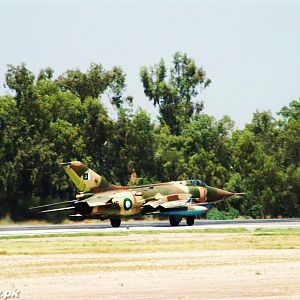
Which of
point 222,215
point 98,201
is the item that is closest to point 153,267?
point 98,201

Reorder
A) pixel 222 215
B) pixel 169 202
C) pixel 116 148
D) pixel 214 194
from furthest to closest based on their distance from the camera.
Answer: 1. pixel 116 148
2. pixel 222 215
3. pixel 214 194
4. pixel 169 202

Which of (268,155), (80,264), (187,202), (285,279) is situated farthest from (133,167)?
(285,279)

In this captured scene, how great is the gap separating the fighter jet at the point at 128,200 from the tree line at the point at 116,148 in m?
13.2

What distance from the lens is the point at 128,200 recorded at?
5672 cm

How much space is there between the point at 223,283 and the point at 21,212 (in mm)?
46410

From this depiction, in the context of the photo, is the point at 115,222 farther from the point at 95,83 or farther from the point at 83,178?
the point at 95,83

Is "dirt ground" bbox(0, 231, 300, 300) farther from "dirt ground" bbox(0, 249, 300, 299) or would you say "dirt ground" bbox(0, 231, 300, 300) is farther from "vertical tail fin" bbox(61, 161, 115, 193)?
"vertical tail fin" bbox(61, 161, 115, 193)

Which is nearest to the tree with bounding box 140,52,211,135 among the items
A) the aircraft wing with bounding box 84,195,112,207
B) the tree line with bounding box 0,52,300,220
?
the tree line with bounding box 0,52,300,220

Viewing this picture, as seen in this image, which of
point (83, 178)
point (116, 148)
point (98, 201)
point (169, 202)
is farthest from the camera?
point (116, 148)

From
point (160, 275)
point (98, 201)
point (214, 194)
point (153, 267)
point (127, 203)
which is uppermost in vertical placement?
point (214, 194)

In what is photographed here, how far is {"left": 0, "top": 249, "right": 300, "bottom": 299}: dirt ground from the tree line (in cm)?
3748

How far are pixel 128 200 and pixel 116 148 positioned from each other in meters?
31.3

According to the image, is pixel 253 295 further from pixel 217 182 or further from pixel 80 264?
pixel 217 182

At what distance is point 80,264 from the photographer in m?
31.0
